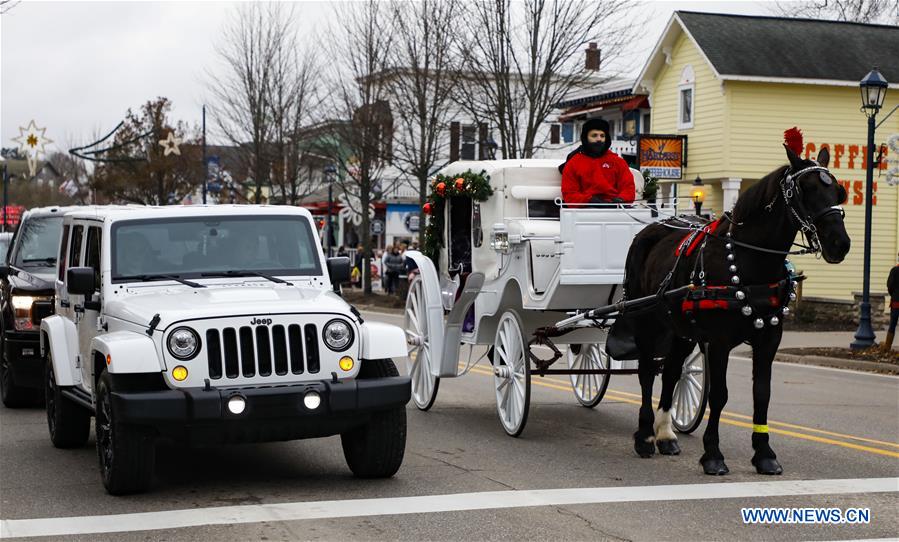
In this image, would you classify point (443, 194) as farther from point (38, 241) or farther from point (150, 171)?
point (150, 171)

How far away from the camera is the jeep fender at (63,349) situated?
32.6ft

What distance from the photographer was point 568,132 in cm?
5444

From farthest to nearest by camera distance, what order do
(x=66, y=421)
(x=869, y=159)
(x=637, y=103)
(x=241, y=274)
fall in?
1. (x=637, y=103)
2. (x=869, y=159)
3. (x=66, y=421)
4. (x=241, y=274)

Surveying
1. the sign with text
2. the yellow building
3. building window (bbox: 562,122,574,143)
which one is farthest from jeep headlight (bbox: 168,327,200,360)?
building window (bbox: 562,122,574,143)

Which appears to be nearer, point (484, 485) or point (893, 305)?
point (484, 485)

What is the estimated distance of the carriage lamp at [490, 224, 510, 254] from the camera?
1130cm

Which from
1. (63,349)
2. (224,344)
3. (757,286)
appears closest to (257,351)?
(224,344)

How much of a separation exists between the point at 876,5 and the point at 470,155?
687 inches

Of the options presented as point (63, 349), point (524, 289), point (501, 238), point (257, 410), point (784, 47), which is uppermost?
point (784, 47)

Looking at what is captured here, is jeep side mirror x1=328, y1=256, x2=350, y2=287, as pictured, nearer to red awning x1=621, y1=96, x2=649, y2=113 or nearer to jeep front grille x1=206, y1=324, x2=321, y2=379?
jeep front grille x1=206, y1=324, x2=321, y2=379

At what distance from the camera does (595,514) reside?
7547 millimetres

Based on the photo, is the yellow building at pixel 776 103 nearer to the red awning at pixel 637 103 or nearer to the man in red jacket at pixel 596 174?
the red awning at pixel 637 103

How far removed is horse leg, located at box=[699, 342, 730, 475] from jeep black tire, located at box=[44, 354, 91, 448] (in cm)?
500

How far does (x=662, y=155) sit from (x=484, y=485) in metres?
29.7
